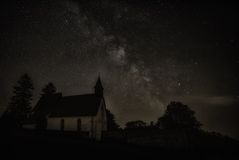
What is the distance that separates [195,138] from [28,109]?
4233 cm

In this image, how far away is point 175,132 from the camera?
98.3ft

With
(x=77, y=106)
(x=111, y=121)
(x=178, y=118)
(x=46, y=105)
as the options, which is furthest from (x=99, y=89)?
(x=178, y=118)

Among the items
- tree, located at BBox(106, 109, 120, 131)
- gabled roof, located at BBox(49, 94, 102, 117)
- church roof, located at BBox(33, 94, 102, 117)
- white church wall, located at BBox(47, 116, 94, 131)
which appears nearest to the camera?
white church wall, located at BBox(47, 116, 94, 131)

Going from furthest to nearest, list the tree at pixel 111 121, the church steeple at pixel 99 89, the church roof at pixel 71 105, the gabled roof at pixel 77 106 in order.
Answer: the tree at pixel 111 121 < the church steeple at pixel 99 89 < the church roof at pixel 71 105 < the gabled roof at pixel 77 106

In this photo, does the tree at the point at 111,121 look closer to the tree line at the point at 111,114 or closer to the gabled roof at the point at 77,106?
the tree line at the point at 111,114

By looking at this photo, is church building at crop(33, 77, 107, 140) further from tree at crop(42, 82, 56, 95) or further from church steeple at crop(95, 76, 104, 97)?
tree at crop(42, 82, 56, 95)

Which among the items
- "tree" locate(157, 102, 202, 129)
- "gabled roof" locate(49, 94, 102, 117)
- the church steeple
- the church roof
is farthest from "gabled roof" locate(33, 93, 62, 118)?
"tree" locate(157, 102, 202, 129)

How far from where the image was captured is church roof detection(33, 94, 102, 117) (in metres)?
40.6

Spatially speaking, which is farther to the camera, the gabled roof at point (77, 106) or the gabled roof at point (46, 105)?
the gabled roof at point (46, 105)

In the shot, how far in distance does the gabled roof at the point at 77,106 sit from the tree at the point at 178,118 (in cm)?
3479

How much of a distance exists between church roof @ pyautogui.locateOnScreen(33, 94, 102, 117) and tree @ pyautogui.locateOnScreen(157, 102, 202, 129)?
115 ft

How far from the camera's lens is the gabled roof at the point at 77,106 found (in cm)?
4034

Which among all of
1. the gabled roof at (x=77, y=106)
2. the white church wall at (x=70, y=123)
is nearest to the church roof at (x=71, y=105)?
the gabled roof at (x=77, y=106)

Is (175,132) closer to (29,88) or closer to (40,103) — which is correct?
(40,103)
